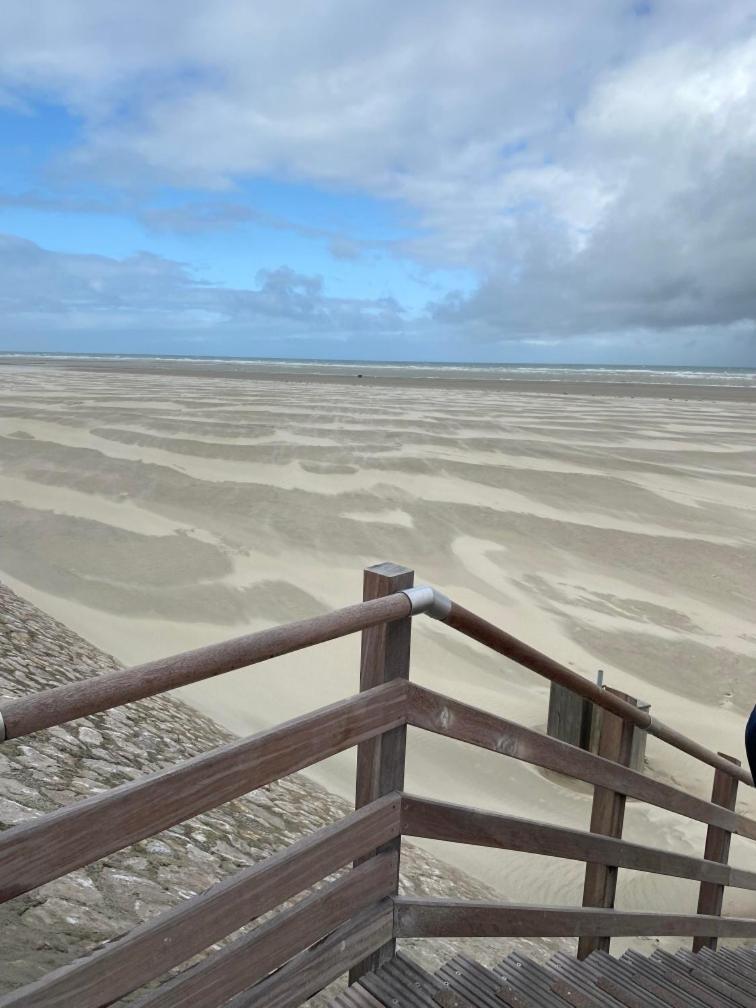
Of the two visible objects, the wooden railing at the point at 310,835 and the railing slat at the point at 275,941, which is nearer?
the wooden railing at the point at 310,835

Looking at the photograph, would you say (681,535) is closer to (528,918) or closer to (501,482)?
(501,482)

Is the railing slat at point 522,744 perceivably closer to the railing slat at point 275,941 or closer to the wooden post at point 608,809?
the wooden post at point 608,809

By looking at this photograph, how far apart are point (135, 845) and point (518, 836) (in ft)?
5.98

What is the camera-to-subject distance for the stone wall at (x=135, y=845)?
2.57m

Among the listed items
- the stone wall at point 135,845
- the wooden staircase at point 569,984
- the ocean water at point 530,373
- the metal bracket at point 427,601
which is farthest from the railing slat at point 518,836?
the ocean water at point 530,373

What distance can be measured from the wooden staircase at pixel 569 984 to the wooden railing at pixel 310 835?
9 cm

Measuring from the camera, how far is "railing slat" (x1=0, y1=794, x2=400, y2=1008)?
1345mm

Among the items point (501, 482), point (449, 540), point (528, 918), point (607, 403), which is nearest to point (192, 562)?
point (449, 540)

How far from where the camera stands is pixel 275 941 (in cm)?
170

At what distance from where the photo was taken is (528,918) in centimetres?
228

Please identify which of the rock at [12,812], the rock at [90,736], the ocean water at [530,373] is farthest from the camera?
the ocean water at [530,373]

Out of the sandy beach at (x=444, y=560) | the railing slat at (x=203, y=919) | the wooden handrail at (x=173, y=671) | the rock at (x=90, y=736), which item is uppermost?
the wooden handrail at (x=173, y=671)

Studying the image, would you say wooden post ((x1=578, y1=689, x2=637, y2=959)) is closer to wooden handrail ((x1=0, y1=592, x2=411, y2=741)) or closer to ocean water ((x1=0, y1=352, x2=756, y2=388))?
wooden handrail ((x1=0, y1=592, x2=411, y2=741))

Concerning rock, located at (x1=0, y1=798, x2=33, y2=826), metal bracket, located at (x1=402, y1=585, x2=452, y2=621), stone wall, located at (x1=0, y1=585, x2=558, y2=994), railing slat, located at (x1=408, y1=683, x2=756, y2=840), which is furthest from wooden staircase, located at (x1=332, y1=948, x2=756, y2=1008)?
rock, located at (x1=0, y1=798, x2=33, y2=826)
